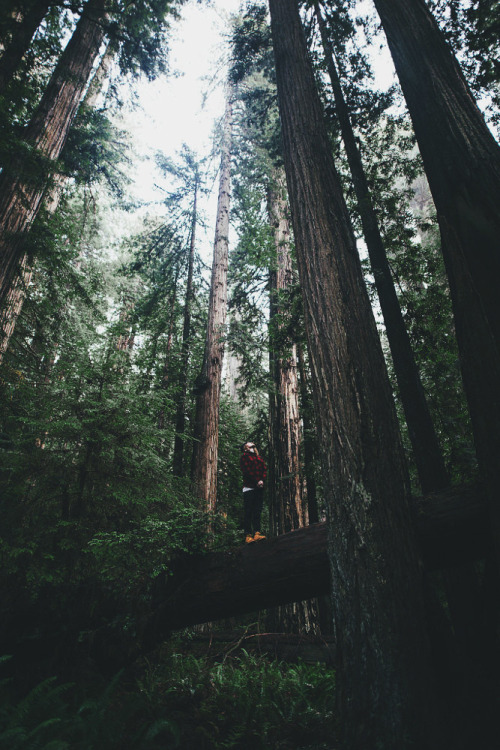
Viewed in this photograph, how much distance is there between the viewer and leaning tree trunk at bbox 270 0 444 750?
2.12 meters

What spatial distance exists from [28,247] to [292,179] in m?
4.15

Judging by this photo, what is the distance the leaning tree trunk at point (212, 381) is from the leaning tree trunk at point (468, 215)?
5.11 metres

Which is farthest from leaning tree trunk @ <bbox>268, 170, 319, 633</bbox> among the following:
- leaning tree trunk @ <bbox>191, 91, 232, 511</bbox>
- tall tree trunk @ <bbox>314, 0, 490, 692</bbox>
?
tall tree trunk @ <bbox>314, 0, 490, 692</bbox>

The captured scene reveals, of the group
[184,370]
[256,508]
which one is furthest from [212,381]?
[256,508]

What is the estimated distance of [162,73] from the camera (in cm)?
800

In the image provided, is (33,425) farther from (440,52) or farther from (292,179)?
(440,52)

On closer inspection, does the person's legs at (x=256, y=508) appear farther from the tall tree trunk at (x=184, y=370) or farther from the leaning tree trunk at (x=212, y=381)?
the tall tree trunk at (x=184, y=370)

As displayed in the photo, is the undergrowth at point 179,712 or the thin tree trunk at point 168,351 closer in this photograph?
the undergrowth at point 179,712

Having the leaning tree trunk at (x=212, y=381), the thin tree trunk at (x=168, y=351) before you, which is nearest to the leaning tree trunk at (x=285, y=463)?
the leaning tree trunk at (x=212, y=381)

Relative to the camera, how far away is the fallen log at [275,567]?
9.62ft

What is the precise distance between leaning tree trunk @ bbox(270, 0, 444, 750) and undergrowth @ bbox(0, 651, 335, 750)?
874 millimetres

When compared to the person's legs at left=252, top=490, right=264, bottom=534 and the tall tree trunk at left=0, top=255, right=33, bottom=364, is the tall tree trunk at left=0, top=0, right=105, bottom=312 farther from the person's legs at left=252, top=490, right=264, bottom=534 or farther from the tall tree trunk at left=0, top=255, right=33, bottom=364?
the person's legs at left=252, top=490, right=264, bottom=534

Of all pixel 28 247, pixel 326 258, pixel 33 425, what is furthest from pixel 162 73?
pixel 33 425

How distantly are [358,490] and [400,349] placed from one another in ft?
11.3
